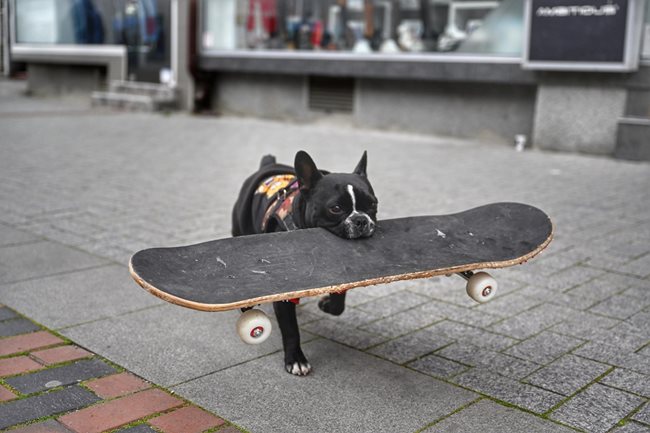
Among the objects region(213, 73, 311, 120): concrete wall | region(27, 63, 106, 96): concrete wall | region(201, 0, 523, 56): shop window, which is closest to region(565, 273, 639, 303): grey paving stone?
region(201, 0, 523, 56): shop window

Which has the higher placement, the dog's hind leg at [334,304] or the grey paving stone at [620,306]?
the dog's hind leg at [334,304]

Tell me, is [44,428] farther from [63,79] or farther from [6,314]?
[63,79]

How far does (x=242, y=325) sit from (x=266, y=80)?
40.8 ft

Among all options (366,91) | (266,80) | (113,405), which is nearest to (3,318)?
(113,405)

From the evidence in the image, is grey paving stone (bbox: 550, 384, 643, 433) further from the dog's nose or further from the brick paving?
the brick paving

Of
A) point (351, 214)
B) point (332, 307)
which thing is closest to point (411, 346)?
point (332, 307)

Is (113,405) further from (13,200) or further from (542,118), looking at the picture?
(542,118)

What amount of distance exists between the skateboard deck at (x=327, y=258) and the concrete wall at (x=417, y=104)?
8216mm

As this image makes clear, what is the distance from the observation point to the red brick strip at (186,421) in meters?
2.99

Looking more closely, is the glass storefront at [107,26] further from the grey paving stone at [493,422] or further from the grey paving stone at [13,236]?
the grey paving stone at [493,422]

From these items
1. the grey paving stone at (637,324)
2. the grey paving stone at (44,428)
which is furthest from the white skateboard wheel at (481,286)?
the grey paving stone at (44,428)

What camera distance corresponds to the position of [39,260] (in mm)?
5270

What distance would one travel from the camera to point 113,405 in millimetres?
3160

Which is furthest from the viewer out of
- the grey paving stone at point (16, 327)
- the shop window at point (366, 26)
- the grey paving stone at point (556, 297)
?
the shop window at point (366, 26)
